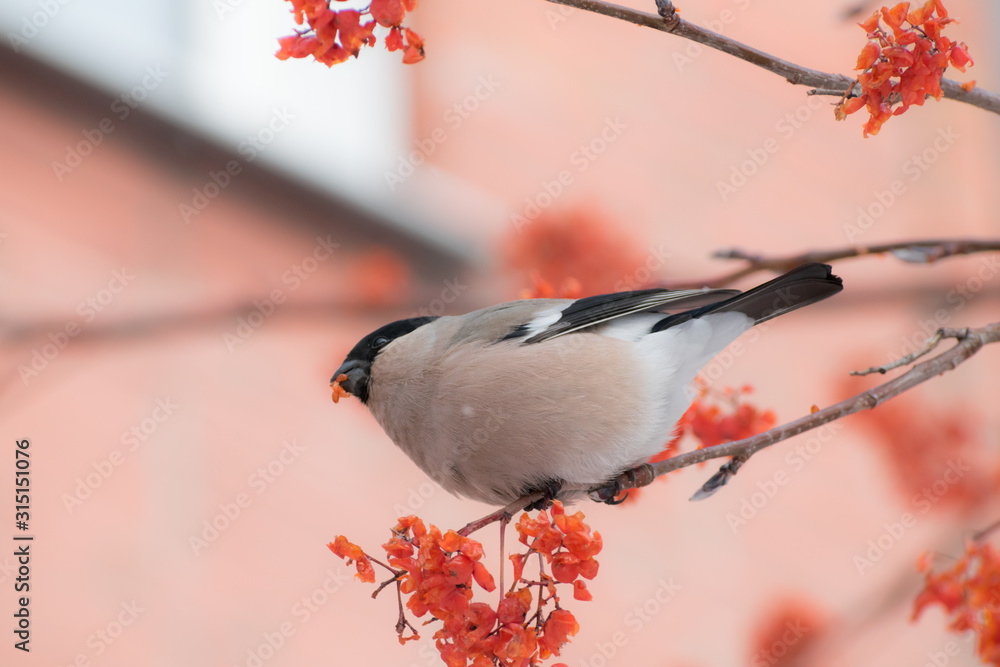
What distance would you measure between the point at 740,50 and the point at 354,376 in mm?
974

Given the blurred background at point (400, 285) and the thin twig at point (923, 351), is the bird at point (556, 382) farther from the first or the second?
the blurred background at point (400, 285)

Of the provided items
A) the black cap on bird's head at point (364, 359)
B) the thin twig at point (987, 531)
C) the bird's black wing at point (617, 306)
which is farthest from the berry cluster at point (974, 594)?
the black cap on bird's head at point (364, 359)

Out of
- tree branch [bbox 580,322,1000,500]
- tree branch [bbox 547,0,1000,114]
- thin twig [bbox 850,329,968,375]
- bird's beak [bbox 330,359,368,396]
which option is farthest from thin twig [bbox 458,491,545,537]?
tree branch [bbox 547,0,1000,114]

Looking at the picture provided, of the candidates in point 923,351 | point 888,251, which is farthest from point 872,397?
point 888,251

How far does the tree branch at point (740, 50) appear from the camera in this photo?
856 mm

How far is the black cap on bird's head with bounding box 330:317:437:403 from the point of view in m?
1.65

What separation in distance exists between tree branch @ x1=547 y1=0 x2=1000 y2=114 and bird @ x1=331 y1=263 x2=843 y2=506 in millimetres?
364

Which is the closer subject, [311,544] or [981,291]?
[981,291]

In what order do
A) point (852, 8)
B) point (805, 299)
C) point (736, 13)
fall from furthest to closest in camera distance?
point (736, 13)
point (805, 299)
point (852, 8)

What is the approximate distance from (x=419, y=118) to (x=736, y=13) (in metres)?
1.53

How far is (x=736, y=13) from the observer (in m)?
3.99

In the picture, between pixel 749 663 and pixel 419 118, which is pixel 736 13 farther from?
pixel 749 663

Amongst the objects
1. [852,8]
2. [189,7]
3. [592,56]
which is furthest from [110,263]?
[852,8]

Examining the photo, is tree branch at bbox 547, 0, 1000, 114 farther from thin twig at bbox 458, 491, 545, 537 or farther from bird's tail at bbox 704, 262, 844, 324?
thin twig at bbox 458, 491, 545, 537
